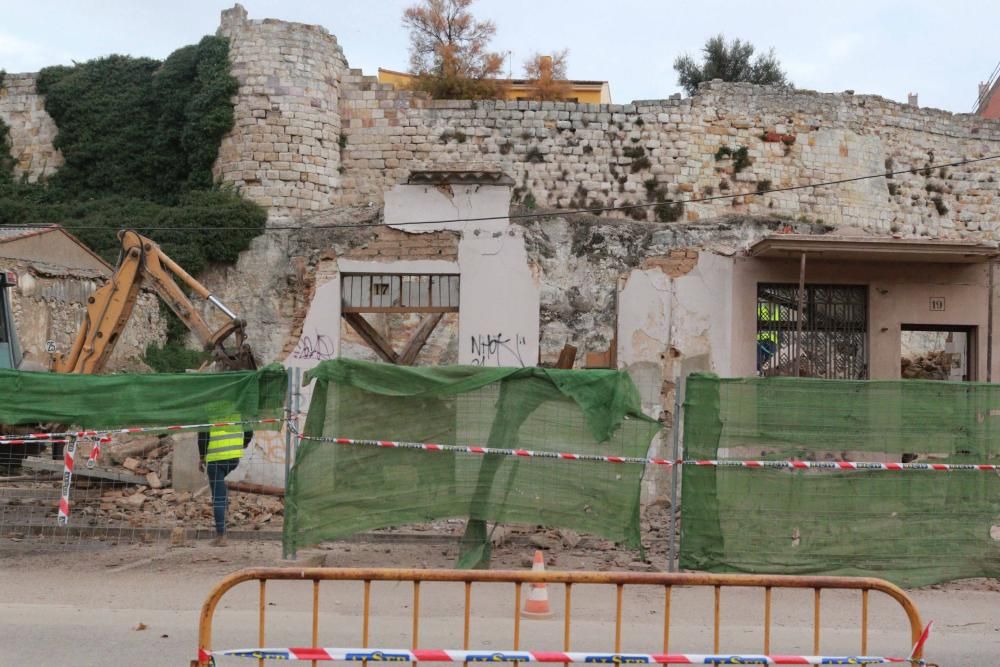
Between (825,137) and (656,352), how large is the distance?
14.5 metres

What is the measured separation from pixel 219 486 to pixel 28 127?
73.1 ft

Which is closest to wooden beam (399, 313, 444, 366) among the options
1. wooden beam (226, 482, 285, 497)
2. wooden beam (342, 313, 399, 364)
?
wooden beam (342, 313, 399, 364)

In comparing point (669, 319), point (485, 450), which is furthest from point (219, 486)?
point (669, 319)

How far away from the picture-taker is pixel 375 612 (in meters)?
7.92

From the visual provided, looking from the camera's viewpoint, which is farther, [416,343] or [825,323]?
[416,343]

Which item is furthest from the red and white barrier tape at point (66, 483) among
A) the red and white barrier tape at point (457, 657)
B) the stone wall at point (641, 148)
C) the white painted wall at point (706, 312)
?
the stone wall at point (641, 148)

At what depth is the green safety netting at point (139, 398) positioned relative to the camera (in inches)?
398

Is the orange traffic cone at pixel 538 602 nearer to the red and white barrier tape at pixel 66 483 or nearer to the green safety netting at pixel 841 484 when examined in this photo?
the green safety netting at pixel 841 484

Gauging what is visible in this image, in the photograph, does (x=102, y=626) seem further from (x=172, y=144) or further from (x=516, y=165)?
(x=172, y=144)

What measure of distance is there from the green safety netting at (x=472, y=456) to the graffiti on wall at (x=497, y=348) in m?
6.48

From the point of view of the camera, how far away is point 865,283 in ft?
54.3

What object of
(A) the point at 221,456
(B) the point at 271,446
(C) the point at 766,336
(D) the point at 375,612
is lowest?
(D) the point at 375,612

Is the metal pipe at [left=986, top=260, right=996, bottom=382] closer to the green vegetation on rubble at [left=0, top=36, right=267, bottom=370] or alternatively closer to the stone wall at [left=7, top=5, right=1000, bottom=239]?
the stone wall at [left=7, top=5, right=1000, bottom=239]

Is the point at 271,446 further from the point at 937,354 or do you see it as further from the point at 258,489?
the point at 937,354
